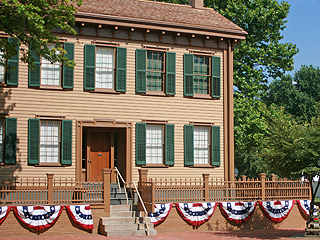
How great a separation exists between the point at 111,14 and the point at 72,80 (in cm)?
322

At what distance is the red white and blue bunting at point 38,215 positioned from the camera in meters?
16.9

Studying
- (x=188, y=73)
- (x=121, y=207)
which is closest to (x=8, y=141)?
(x=121, y=207)

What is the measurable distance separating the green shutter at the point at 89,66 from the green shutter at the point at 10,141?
323 cm

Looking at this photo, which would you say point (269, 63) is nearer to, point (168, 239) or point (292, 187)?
point (292, 187)

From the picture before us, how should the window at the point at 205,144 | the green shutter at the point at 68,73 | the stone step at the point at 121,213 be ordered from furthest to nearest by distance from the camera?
the window at the point at 205,144, the green shutter at the point at 68,73, the stone step at the point at 121,213

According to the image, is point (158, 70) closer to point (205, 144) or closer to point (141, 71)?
point (141, 71)

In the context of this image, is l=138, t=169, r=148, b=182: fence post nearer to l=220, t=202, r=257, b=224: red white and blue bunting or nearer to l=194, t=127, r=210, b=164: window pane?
l=220, t=202, r=257, b=224: red white and blue bunting

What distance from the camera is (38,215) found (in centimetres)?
1711

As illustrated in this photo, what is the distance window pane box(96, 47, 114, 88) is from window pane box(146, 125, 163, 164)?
2.60 meters

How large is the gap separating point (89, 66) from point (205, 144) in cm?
617

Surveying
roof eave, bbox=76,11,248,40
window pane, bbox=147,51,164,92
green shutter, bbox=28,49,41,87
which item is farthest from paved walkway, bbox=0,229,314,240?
roof eave, bbox=76,11,248,40

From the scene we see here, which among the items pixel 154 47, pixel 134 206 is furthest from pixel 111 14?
pixel 134 206

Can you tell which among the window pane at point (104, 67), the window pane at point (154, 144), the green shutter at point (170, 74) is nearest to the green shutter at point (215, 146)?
the window pane at point (154, 144)

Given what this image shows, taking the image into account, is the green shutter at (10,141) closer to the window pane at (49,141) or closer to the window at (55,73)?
the window pane at (49,141)
